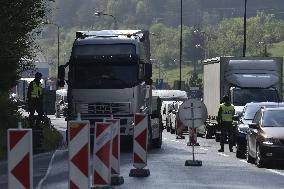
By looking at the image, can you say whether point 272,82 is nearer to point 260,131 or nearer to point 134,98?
point 134,98

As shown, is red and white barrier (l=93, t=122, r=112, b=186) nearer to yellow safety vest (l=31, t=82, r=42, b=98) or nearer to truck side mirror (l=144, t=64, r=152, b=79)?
truck side mirror (l=144, t=64, r=152, b=79)

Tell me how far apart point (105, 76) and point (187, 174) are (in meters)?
9.09

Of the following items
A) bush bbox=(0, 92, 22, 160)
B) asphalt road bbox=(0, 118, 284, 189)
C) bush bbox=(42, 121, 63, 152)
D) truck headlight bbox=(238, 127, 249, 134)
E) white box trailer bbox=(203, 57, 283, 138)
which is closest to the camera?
asphalt road bbox=(0, 118, 284, 189)

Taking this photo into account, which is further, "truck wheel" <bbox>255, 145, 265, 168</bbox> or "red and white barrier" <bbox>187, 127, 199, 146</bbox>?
"red and white barrier" <bbox>187, 127, 199, 146</bbox>

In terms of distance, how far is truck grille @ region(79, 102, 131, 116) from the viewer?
1324 inches

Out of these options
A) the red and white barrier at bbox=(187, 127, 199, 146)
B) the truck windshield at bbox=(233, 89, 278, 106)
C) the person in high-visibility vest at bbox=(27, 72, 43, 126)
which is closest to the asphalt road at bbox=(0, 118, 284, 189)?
the red and white barrier at bbox=(187, 127, 199, 146)

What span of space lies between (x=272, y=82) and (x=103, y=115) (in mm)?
11057

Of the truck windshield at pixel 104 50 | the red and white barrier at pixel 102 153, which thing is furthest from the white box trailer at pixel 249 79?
the red and white barrier at pixel 102 153

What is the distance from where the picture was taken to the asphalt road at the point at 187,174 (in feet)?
70.8

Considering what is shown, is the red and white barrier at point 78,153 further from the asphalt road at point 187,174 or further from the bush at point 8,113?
the bush at point 8,113

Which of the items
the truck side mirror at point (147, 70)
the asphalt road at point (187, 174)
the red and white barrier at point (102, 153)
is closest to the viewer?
the red and white barrier at point (102, 153)

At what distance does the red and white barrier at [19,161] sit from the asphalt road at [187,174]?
6.76 m

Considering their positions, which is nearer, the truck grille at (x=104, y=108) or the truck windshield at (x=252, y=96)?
the truck grille at (x=104, y=108)

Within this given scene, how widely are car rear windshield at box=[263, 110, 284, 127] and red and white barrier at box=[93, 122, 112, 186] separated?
9612 mm
